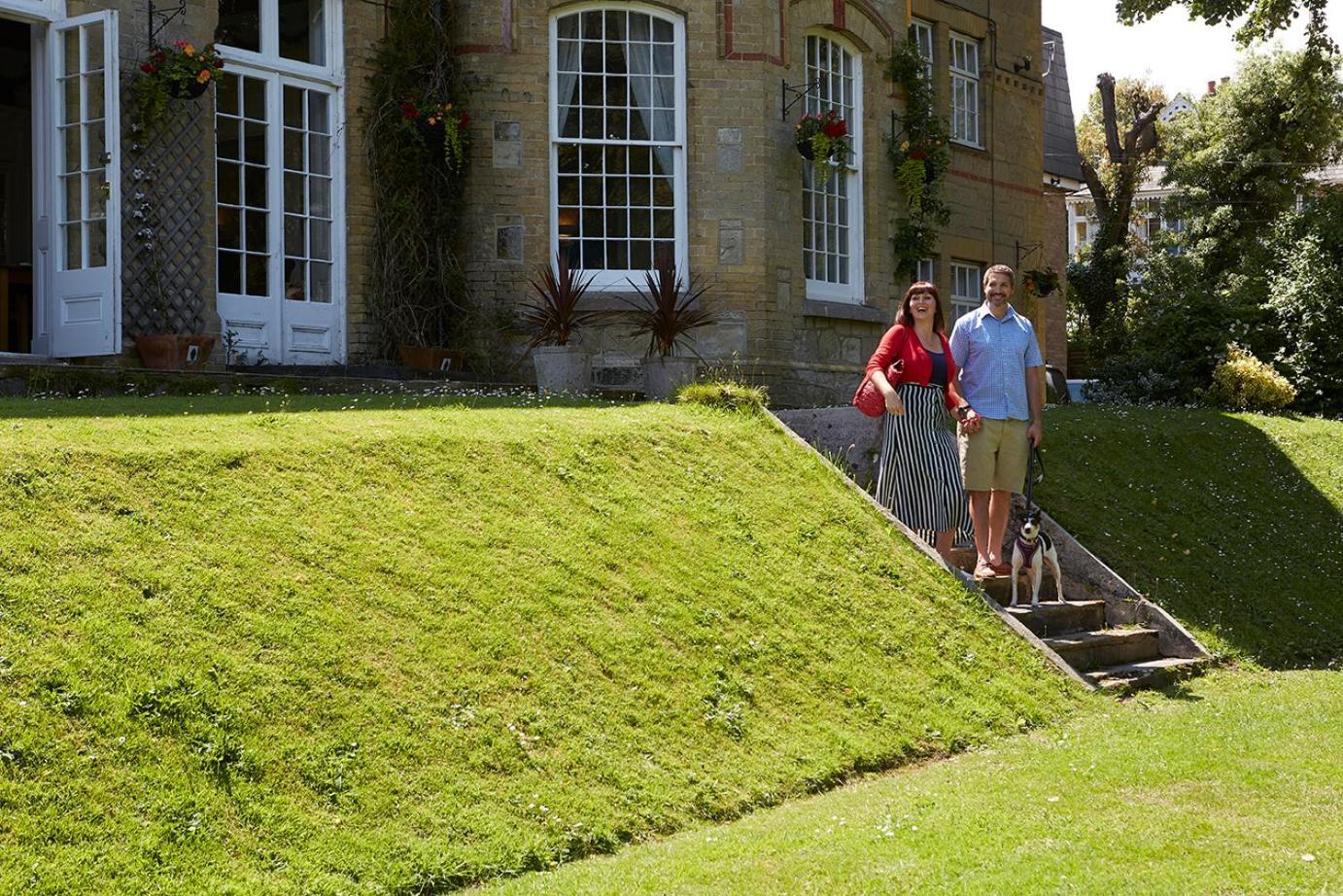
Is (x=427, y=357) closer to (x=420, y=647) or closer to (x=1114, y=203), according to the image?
(x=420, y=647)

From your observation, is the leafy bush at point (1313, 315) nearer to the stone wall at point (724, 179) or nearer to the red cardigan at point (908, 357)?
the stone wall at point (724, 179)

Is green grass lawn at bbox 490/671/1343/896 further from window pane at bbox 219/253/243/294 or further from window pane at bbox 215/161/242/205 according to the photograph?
window pane at bbox 215/161/242/205

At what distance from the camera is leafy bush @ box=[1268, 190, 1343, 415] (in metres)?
20.3

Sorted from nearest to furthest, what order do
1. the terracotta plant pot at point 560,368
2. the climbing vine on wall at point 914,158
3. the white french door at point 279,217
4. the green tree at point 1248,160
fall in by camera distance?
the terracotta plant pot at point 560,368
the white french door at point 279,217
the climbing vine on wall at point 914,158
the green tree at point 1248,160

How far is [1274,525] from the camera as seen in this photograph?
1439cm

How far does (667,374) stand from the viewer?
1405cm

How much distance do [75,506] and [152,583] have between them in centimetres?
71

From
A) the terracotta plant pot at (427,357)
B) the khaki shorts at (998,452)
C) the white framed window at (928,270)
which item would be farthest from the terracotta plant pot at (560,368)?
the white framed window at (928,270)

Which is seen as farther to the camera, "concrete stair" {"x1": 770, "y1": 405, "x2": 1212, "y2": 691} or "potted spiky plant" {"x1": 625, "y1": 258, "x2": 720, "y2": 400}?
"potted spiky plant" {"x1": 625, "y1": 258, "x2": 720, "y2": 400}

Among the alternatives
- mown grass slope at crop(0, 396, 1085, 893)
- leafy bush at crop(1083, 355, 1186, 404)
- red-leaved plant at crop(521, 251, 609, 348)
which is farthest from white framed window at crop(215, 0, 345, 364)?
leafy bush at crop(1083, 355, 1186, 404)

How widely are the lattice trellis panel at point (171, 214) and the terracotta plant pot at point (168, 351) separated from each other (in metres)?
0.27

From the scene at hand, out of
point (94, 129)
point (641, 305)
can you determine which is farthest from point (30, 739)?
point (641, 305)

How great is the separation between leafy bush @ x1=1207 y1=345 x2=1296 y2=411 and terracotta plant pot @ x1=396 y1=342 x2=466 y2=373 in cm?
972

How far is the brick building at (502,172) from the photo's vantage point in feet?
43.9
